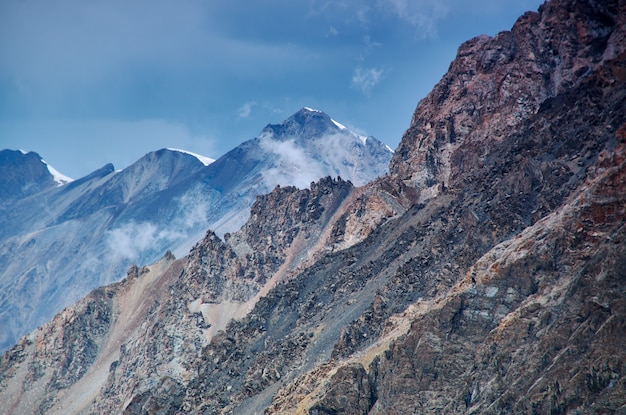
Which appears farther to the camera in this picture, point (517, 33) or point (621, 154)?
point (517, 33)

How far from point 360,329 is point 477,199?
35.5 metres

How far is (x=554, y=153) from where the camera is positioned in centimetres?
11556

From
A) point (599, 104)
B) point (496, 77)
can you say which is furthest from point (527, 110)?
point (599, 104)

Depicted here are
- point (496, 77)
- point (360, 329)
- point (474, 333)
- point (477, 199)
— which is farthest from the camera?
point (496, 77)

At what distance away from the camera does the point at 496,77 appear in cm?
17088

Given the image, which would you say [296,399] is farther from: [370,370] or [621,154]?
[621,154]

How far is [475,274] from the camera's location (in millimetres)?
80500

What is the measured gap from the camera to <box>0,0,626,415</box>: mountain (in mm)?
62406

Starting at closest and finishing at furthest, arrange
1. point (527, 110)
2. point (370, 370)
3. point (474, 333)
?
point (474, 333)
point (370, 370)
point (527, 110)

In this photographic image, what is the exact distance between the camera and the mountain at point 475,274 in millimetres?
62406

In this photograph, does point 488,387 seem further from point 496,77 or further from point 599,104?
point 496,77

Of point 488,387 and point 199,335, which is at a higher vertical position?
point 199,335

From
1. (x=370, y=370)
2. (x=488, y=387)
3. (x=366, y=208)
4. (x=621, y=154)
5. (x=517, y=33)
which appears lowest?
(x=488, y=387)

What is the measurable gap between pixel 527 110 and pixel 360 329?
74489 millimetres
